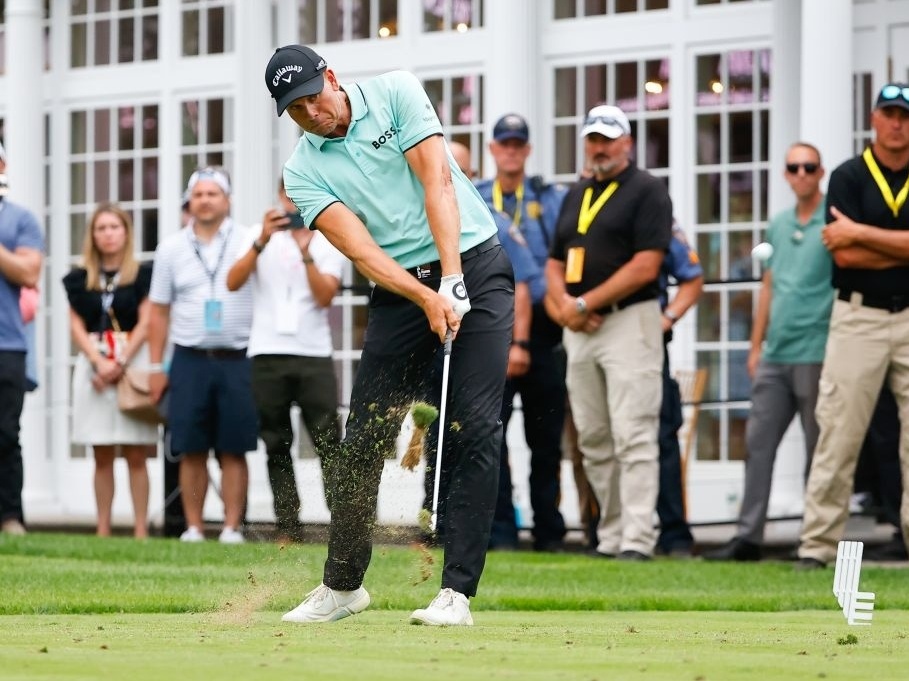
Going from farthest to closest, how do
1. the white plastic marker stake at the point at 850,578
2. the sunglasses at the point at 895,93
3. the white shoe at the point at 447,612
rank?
the sunglasses at the point at 895,93, the white shoe at the point at 447,612, the white plastic marker stake at the point at 850,578

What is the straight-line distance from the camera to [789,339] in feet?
34.7

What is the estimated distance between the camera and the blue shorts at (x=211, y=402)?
39.1ft

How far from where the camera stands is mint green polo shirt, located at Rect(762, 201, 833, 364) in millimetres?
10414

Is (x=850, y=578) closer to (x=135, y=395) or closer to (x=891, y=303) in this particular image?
(x=891, y=303)

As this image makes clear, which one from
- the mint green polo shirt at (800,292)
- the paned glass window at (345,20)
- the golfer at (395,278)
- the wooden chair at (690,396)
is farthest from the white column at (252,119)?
the golfer at (395,278)

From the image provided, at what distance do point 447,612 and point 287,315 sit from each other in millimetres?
5549

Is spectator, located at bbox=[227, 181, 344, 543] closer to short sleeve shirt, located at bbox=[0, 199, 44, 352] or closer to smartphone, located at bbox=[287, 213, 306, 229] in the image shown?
smartphone, located at bbox=[287, 213, 306, 229]

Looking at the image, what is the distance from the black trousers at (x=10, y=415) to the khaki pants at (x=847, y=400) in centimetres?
490

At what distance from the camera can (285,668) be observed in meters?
4.53

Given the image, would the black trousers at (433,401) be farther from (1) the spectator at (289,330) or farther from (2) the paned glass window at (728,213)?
(2) the paned glass window at (728,213)

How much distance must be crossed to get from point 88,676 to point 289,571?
481 cm

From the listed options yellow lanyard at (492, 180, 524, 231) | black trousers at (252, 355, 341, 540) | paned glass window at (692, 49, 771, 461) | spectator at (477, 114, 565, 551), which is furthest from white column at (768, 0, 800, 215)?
black trousers at (252, 355, 341, 540)

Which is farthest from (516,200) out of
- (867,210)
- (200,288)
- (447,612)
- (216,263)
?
(447,612)

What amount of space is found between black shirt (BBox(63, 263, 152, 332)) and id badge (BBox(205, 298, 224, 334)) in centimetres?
80
